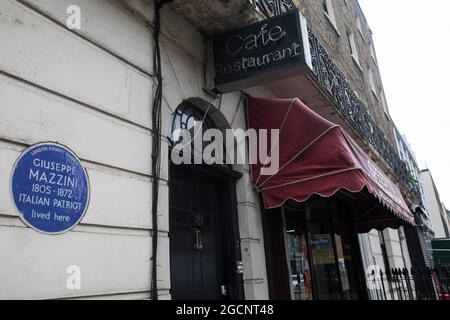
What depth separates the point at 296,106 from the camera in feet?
17.1

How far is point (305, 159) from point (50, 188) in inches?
124

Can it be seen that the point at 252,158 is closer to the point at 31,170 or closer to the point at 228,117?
the point at 228,117

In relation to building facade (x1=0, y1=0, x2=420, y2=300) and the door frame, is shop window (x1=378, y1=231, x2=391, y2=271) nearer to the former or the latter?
building facade (x1=0, y1=0, x2=420, y2=300)

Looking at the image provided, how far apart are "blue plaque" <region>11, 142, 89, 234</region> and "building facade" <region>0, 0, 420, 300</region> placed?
5 cm

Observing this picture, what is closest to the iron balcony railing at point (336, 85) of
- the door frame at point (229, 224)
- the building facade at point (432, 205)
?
the door frame at point (229, 224)

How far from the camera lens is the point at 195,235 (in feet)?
14.9

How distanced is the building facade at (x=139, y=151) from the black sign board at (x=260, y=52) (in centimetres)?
Result: 12

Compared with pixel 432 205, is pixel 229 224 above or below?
below

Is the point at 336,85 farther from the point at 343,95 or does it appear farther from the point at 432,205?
the point at 432,205

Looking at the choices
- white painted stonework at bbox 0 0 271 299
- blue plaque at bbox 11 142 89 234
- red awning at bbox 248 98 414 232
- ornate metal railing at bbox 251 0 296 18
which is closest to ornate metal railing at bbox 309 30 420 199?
ornate metal railing at bbox 251 0 296 18

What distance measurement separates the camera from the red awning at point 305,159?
14.6 ft

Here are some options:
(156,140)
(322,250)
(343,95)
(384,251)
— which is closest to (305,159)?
(156,140)

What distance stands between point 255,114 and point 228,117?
2.06ft

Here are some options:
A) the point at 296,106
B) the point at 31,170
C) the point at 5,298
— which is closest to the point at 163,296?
the point at 5,298
